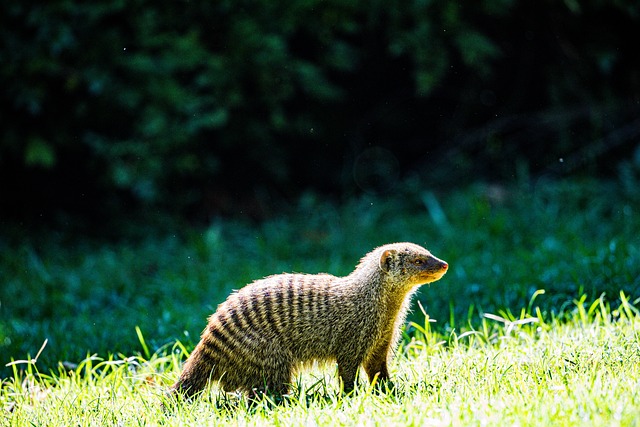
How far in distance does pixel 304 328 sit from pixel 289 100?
4569mm

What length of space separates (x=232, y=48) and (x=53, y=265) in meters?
2.49

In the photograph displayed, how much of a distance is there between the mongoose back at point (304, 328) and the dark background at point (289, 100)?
140 inches

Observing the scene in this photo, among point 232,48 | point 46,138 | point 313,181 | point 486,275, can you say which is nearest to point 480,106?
point 313,181

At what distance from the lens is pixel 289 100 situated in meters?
8.16

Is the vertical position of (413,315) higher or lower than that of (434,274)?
lower

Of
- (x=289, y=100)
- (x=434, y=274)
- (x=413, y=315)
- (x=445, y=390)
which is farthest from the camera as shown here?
(x=289, y=100)

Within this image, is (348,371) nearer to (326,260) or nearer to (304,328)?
(304,328)

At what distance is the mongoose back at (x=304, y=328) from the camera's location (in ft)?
12.7

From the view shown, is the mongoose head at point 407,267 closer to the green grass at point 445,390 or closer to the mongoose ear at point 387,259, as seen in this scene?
the mongoose ear at point 387,259

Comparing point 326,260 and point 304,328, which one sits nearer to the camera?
point 304,328

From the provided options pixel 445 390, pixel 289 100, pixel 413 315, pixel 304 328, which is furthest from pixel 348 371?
pixel 289 100

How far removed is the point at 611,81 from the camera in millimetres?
7992

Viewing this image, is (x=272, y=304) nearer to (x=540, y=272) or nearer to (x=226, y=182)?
(x=540, y=272)

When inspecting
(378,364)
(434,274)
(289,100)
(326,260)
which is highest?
(289,100)
